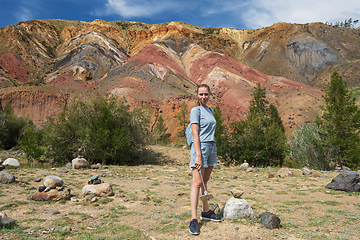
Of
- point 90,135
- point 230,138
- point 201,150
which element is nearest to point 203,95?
point 201,150

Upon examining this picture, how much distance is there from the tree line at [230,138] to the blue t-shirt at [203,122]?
320 inches

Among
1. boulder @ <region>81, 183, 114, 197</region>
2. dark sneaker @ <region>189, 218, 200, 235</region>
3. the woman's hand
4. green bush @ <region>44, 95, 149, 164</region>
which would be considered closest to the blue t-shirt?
the woman's hand

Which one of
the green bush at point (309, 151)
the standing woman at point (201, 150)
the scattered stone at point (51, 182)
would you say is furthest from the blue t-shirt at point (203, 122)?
the green bush at point (309, 151)

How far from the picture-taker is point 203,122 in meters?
3.40

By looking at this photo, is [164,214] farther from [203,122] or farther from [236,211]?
[203,122]

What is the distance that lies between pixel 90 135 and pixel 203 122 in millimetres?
8826

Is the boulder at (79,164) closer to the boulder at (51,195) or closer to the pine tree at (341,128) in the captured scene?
the boulder at (51,195)

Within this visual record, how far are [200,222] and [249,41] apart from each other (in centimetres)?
9175

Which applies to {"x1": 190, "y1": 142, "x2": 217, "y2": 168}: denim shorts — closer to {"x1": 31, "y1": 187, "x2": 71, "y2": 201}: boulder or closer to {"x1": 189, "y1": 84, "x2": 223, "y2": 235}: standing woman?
{"x1": 189, "y1": 84, "x2": 223, "y2": 235}: standing woman

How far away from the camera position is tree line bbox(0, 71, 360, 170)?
10617mm

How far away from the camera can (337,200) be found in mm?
4840

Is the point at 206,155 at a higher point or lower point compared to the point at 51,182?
higher

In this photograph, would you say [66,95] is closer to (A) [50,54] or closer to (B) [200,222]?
(A) [50,54]

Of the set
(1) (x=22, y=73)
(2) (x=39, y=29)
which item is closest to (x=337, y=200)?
(1) (x=22, y=73)
